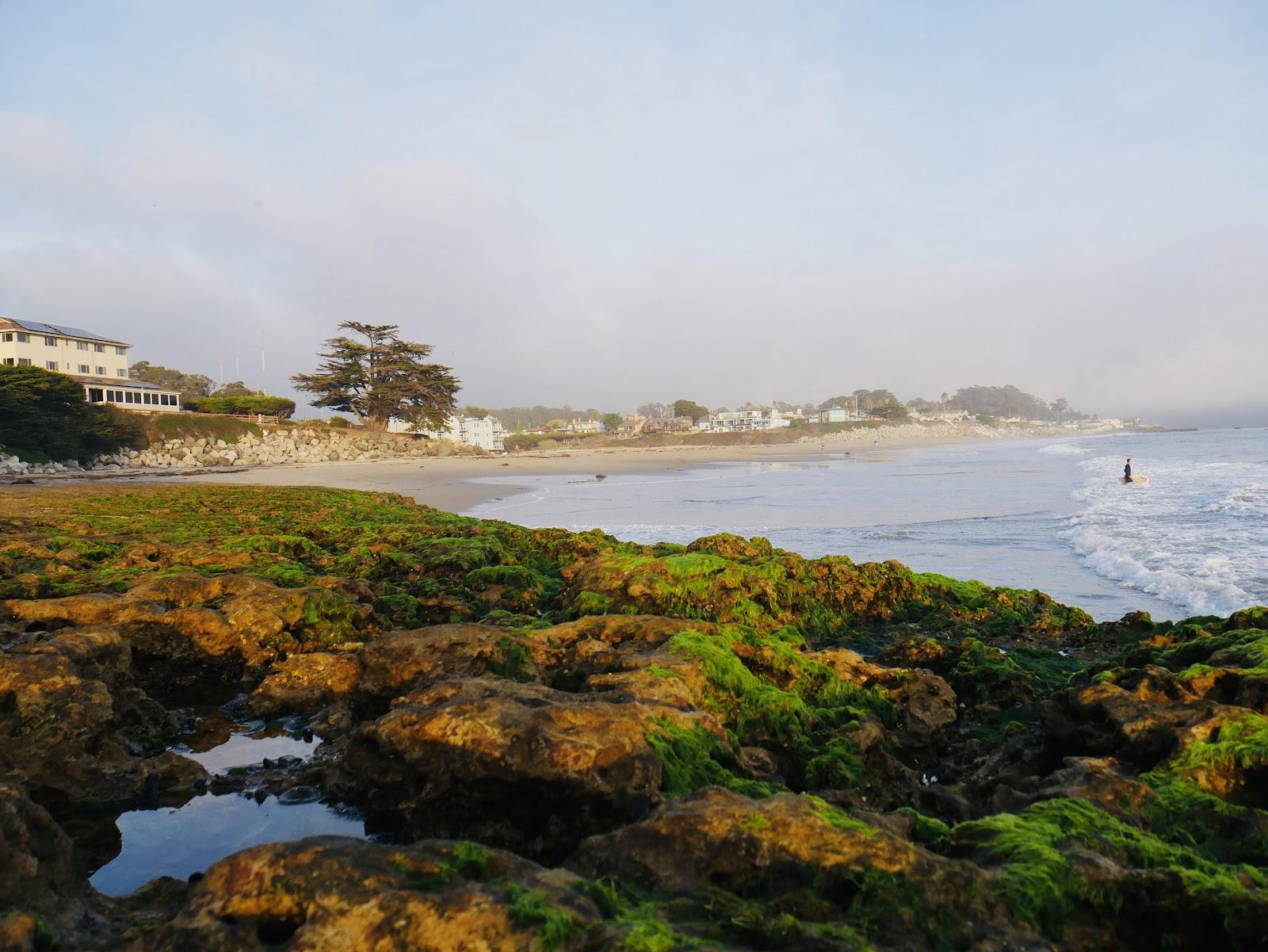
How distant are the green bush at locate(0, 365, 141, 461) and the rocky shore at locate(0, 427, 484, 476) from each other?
963 mm

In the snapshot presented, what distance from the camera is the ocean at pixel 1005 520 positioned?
1199 cm

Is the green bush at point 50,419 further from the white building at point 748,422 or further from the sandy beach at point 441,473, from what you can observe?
the white building at point 748,422

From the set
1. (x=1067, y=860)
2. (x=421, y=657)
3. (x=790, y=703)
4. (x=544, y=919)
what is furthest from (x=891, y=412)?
(x=544, y=919)

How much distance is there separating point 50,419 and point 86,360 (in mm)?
21790

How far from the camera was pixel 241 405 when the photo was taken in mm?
62625

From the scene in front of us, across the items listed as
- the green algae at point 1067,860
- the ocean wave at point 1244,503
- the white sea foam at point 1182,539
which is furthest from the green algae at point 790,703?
the ocean wave at point 1244,503

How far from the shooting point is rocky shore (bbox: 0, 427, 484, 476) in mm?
40969

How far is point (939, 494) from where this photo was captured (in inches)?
1072

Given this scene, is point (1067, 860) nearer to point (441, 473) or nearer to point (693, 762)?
point (693, 762)

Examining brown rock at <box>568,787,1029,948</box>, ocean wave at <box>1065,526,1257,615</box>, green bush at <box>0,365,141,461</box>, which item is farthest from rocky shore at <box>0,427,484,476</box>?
ocean wave at <box>1065,526,1257,615</box>

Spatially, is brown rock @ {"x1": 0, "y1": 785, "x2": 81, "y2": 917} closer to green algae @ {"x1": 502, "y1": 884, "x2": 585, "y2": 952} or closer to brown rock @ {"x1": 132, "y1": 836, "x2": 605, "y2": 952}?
brown rock @ {"x1": 132, "y1": 836, "x2": 605, "y2": 952}

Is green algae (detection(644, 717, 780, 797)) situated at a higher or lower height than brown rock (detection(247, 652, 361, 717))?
higher

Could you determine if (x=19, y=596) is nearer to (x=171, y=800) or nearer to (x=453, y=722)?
(x=171, y=800)

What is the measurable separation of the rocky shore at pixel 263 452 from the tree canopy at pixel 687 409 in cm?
10322
